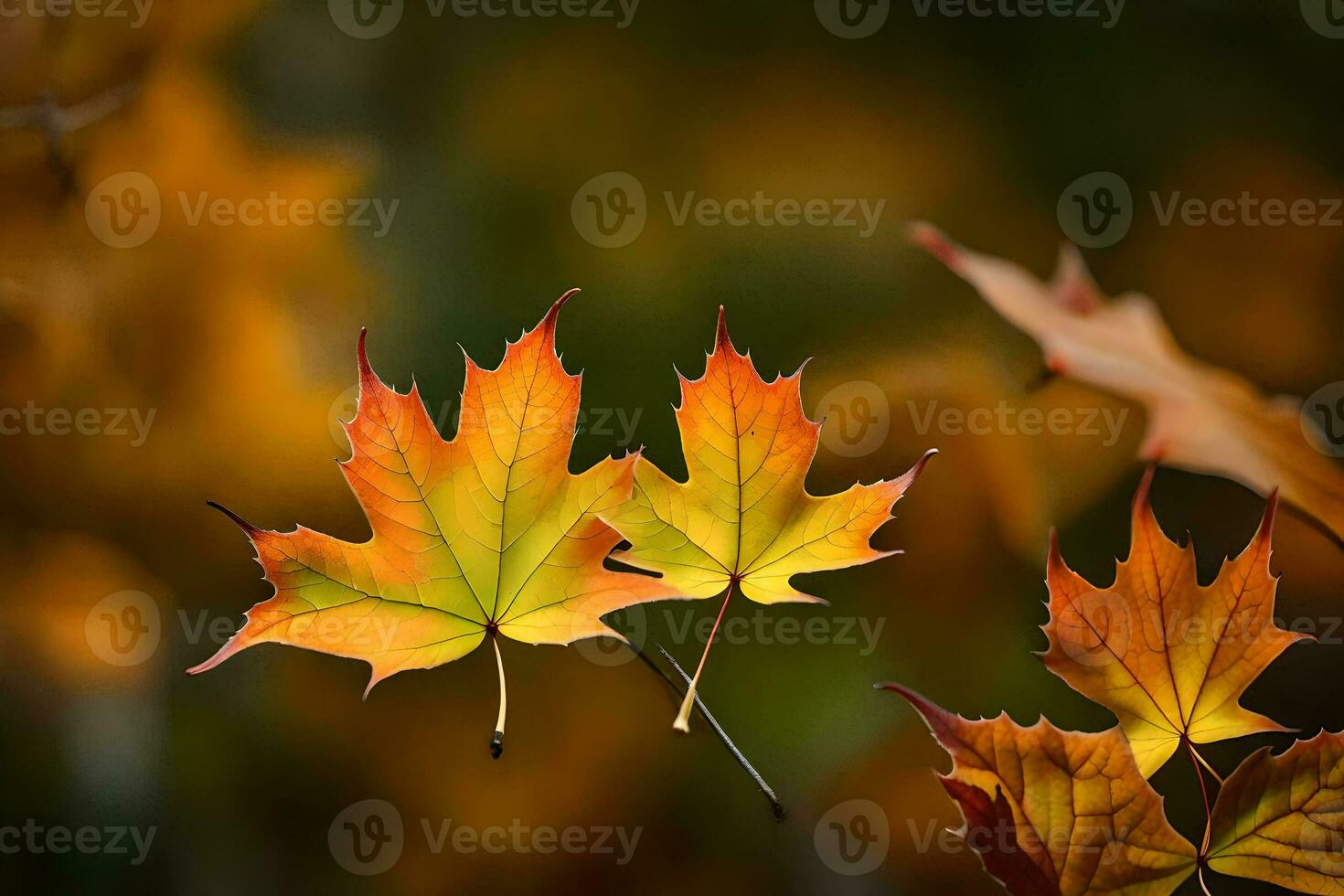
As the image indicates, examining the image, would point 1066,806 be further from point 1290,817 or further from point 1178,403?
point 1178,403

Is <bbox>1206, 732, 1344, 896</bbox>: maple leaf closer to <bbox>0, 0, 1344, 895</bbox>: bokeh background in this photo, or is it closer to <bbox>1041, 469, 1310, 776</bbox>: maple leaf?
<bbox>1041, 469, 1310, 776</bbox>: maple leaf

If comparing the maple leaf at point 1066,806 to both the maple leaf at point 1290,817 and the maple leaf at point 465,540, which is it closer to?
the maple leaf at point 1290,817

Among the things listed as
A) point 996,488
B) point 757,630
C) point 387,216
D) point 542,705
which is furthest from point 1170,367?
point 387,216

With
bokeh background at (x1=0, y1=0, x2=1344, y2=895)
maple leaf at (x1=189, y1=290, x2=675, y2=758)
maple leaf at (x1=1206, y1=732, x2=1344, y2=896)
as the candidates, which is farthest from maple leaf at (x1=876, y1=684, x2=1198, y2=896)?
bokeh background at (x1=0, y1=0, x2=1344, y2=895)

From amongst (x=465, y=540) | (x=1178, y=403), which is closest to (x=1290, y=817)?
(x=1178, y=403)

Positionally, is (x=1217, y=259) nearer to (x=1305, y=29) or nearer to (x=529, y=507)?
(x=1305, y=29)

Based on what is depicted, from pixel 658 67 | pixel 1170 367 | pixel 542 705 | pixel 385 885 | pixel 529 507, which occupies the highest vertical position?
pixel 658 67

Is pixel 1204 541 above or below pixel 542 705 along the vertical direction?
above
